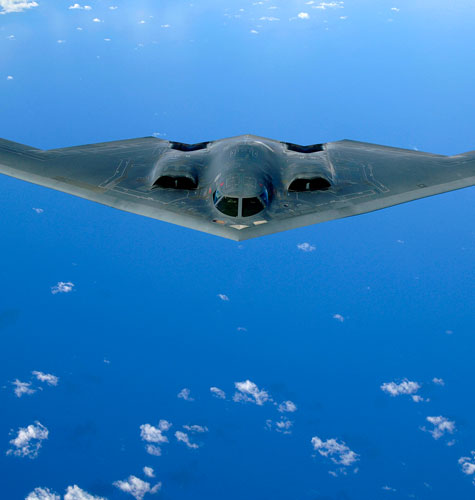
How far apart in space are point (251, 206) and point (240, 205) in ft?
1.34

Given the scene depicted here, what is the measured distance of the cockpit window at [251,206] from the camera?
840 inches

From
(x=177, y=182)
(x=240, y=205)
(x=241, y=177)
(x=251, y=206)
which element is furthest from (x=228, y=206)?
(x=177, y=182)

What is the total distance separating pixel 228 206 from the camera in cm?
2152

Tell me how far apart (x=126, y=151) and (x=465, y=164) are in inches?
578

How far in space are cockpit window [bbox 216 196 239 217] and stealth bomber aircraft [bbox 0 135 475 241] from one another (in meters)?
0.04

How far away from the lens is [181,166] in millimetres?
23781

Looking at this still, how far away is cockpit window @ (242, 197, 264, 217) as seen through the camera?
2134 centimetres

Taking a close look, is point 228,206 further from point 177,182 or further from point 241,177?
point 177,182

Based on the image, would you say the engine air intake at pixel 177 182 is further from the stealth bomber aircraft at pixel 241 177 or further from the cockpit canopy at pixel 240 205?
the cockpit canopy at pixel 240 205

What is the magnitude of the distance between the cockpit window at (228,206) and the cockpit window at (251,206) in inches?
10.9

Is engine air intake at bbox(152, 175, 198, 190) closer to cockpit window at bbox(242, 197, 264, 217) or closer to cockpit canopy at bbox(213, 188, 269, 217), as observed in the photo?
cockpit canopy at bbox(213, 188, 269, 217)

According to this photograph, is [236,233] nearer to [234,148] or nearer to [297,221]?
[297,221]

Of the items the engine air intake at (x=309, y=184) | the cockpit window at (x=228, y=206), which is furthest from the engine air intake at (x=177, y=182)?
the engine air intake at (x=309, y=184)

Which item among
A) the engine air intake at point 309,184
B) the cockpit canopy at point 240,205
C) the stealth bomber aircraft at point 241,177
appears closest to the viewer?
the cockpit canopy at point 240,205
